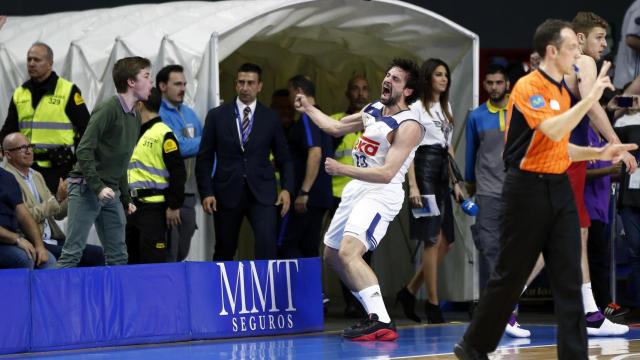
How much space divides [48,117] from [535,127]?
533cm

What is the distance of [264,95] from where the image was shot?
13203 mm

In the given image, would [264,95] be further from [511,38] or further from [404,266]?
[511,38]

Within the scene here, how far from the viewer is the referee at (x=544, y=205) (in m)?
6.36

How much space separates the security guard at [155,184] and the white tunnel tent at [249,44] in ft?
1.70

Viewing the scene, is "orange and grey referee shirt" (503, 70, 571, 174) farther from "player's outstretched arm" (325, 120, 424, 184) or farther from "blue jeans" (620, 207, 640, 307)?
"blue jeans" (620, 207, 640, 307)

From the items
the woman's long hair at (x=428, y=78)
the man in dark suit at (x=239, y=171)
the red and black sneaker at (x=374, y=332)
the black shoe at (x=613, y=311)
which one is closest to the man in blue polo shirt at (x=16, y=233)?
the man in dark suit at (x=239, y=171)

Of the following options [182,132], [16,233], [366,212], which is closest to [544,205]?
[366,212]

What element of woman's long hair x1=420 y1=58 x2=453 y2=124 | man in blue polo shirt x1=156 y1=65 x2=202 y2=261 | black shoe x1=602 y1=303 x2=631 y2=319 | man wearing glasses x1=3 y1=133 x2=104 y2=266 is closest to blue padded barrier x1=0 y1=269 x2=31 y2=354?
man wearing glasses x1=3 y1=133 x2=104 y2=266

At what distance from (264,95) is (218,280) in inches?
167

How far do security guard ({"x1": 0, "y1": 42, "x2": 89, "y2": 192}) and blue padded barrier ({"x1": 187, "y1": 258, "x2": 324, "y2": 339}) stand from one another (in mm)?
2094

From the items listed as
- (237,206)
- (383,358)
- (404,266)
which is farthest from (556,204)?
(404,266)

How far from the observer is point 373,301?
9008 mm

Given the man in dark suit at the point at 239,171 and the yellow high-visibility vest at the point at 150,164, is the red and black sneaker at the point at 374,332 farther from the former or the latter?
the yellow high-visibility vest at the point at 150,164

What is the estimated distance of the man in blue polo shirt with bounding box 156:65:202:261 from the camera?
10.3 m
